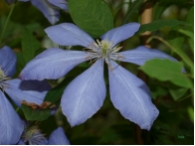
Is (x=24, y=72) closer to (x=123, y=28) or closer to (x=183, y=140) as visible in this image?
(x=123, y=28)

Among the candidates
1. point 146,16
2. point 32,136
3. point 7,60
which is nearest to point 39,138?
point 32,136

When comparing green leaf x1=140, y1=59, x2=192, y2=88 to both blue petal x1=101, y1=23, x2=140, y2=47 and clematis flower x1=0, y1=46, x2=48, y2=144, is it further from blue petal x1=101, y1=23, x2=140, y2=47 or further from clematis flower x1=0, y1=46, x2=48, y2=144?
clematis flower x1=0, y1=46, x2=48, y2=144

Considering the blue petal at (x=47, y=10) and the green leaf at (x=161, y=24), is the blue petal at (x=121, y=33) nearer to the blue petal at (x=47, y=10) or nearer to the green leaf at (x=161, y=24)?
the green leaf at (x=161, y=24)

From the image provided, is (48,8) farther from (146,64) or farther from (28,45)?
(146,64)

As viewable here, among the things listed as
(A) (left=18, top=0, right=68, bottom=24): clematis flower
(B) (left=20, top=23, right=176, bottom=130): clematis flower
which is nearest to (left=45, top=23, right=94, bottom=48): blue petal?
(B) (left=20, top=23, right=176, bottom=130): clematis flower

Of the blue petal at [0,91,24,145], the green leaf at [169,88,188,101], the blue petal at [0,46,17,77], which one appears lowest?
the green leaf at [169,88,188,101]
